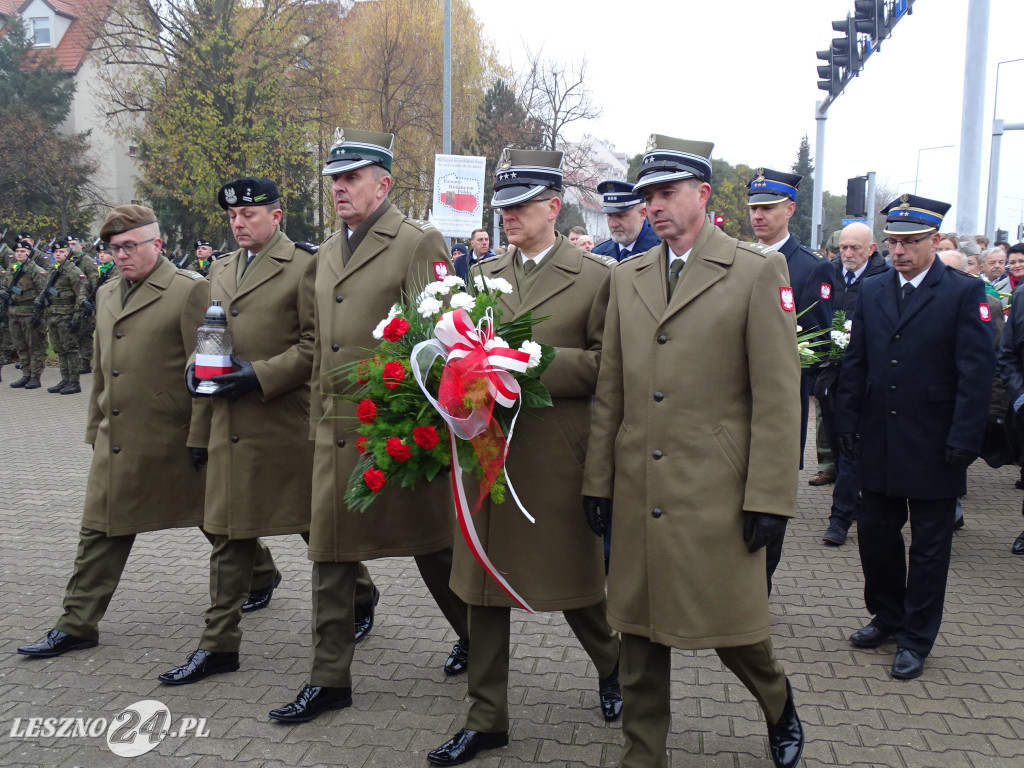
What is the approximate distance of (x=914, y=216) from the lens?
15.6 feet

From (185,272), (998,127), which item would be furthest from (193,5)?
(185,272)

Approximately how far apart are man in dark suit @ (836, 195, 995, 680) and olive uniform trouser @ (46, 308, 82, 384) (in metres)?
14.1

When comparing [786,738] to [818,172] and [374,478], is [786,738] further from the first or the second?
[818,172]

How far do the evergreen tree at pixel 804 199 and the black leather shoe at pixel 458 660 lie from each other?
147 ft

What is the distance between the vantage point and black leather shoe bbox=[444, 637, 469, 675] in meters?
4.68

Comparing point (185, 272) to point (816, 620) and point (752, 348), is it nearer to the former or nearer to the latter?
point (752, 348)

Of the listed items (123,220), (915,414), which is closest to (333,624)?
(123,220)

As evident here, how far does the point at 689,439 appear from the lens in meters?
3.36

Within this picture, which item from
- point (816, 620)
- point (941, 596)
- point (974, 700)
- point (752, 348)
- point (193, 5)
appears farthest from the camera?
point (193, 5)

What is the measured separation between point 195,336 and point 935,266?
13.2ft

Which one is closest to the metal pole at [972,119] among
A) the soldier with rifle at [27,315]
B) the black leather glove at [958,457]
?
the black leather glove at [958,457]

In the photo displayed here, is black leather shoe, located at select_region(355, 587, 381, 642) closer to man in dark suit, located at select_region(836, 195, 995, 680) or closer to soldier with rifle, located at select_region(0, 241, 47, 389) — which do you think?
man in dark suit, located at select_region(836, 195, 995, 680)

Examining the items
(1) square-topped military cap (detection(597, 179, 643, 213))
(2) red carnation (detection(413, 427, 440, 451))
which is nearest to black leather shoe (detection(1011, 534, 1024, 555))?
(1) square-topped military cap (detection(597, 179, 643, 213))

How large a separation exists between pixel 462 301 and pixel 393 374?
384 mm
